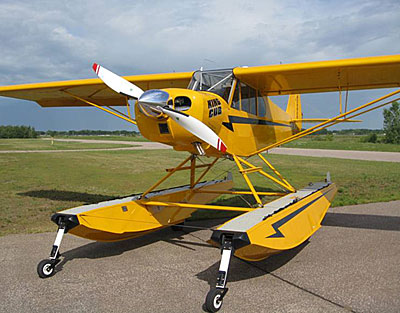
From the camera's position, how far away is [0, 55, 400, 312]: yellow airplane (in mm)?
4445

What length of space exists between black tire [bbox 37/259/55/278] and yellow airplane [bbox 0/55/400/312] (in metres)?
0.01

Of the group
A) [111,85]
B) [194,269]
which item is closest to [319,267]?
[194,269]

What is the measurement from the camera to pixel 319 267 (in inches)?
188

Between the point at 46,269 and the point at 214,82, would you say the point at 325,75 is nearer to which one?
the point at 214,82

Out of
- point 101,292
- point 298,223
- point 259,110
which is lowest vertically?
point 101,292

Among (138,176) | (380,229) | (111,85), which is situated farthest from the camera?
(138,176)

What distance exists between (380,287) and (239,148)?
3054 millimetres

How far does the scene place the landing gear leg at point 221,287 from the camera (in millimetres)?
3514

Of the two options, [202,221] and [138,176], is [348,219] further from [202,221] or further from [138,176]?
[138,176]

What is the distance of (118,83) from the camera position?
18.3 ft

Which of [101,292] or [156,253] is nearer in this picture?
[101,292]

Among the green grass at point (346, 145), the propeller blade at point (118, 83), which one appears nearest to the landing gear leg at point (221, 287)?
the propeller blade at point (118, 83)

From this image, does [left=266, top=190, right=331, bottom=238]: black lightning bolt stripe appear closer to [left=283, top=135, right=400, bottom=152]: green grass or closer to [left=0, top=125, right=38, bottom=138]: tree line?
[left=283, top=135, right=400, bottom=152]: green grass

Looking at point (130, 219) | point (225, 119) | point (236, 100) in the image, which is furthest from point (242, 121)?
point (130, 219)
